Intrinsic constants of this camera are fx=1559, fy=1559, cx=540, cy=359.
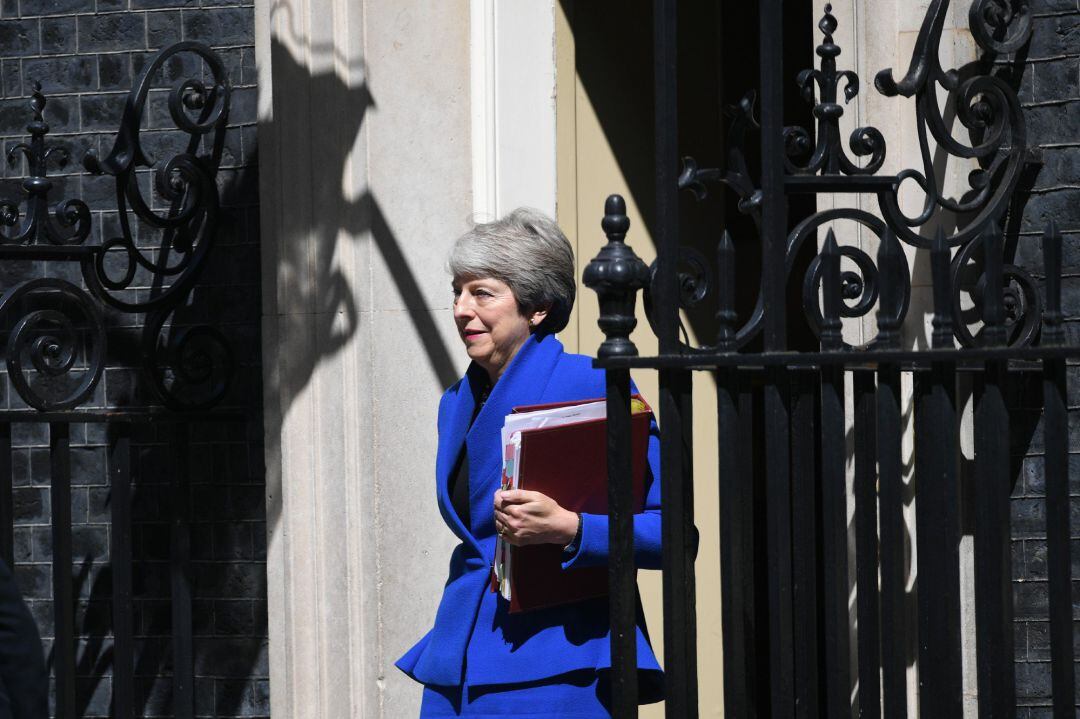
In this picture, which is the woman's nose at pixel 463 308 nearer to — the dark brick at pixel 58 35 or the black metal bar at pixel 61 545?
the black metal bar at pixel 61 545

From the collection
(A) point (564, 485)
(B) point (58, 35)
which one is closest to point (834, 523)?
(A) point (564, 485)

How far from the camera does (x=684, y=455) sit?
9.90 ft

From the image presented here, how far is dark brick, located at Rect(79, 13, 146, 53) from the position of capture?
5180mm

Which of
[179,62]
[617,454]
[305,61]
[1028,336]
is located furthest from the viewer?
[179,62]

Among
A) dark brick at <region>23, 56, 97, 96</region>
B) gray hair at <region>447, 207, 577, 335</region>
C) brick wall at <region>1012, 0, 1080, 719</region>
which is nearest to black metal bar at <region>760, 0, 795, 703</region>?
gray hair at <region>447, 207, 577, 335</region>

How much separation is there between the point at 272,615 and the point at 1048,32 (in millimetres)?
2852

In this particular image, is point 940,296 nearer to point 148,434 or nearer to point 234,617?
point 234,617

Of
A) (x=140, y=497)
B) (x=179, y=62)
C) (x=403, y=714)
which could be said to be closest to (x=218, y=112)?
(x=179, y=62)

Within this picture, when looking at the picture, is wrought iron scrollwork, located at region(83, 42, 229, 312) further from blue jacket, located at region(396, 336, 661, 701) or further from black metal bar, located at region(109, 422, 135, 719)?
blue jacket, located at region(396, 336, 661, 701)

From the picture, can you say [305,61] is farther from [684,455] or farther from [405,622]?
[684,455]

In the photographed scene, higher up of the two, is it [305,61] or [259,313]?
[305,61]

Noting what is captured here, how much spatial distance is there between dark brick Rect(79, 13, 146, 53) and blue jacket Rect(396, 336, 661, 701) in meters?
2.39

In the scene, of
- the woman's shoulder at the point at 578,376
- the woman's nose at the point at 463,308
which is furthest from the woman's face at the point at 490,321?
the woman's shoulder at the point at 578,376

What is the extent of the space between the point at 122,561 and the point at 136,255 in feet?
3.18
